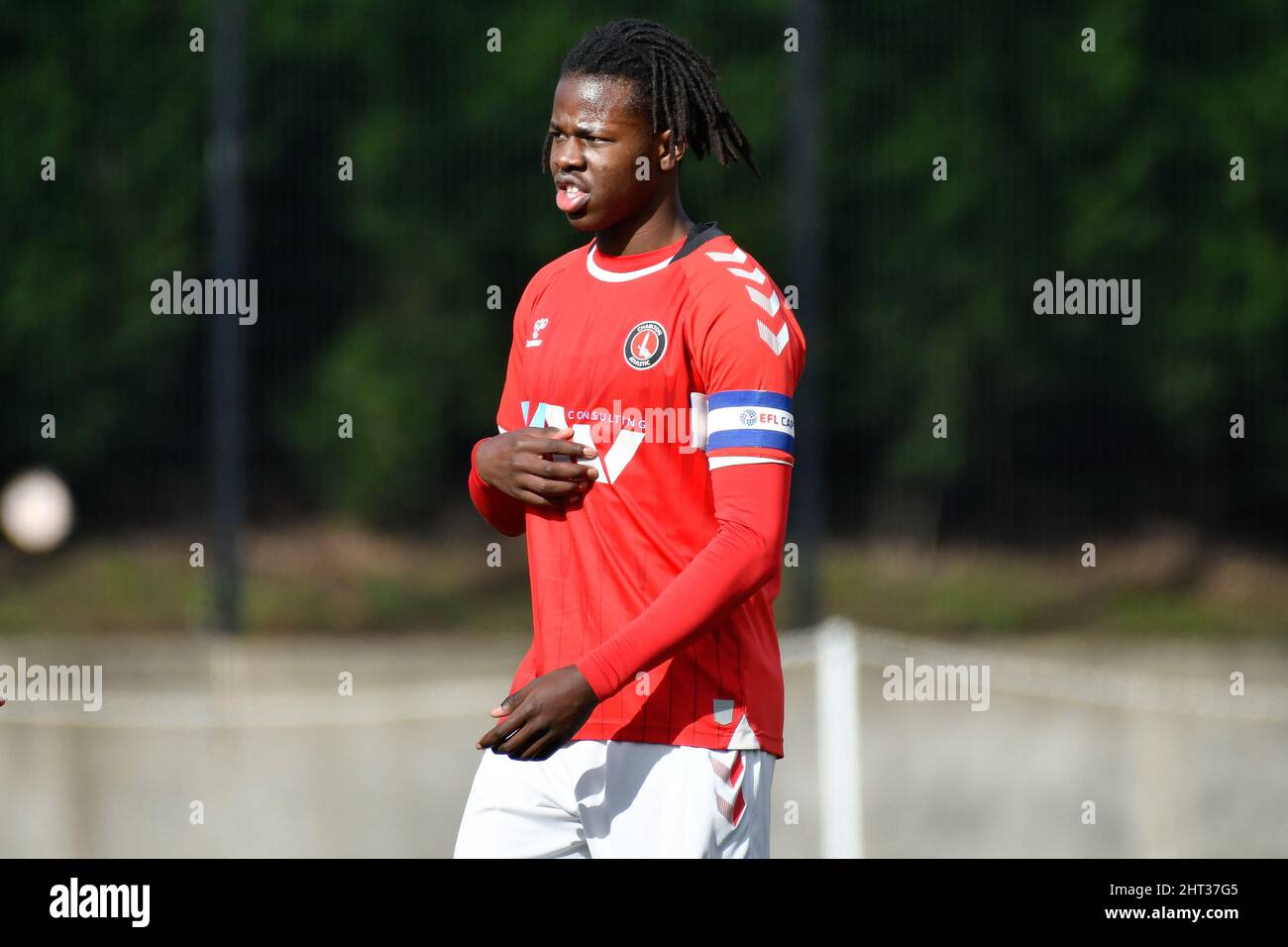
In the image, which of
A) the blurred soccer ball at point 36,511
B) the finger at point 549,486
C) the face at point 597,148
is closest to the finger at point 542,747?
the finger at point 549,486

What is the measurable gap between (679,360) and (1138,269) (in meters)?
6.76

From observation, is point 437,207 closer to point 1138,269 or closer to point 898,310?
point 898,310

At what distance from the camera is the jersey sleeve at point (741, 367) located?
251 centimetres

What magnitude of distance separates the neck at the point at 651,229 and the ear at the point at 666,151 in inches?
1.8

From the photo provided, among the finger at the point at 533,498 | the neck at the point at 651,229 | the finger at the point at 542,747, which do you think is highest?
the neck at the point at 651,229

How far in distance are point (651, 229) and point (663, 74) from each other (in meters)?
0.25

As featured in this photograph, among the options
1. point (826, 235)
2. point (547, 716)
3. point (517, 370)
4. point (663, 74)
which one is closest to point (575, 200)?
point (663, 74)

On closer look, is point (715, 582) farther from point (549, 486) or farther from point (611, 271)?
point (611, 271)

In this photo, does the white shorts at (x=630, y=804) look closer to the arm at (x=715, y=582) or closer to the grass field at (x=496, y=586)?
the arm at (x=715, y=582)

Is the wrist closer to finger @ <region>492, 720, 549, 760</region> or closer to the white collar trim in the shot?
the white collar trim

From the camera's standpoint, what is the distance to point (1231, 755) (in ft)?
19.6
